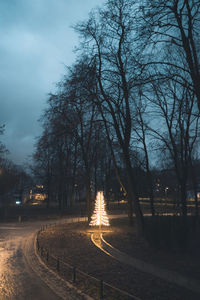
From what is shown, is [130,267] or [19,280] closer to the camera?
[19,280]

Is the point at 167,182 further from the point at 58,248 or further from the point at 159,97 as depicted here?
the point at 58,248

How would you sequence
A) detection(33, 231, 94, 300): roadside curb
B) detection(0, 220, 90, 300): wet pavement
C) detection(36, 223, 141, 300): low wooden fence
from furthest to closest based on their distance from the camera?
detection(0, 220, 90, 300): wet pavement
detection(33, 231, 94, 300): roadside curb
detection(36, 223, 141, 300): low wooden fence

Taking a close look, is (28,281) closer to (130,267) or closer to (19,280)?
(19,280)

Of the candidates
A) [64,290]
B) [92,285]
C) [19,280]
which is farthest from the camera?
[19,280]

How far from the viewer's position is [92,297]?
8.34 metres

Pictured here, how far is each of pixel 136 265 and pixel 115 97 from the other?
39.0ft

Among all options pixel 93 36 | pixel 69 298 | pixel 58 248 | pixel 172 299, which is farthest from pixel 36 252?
pixel 93 36

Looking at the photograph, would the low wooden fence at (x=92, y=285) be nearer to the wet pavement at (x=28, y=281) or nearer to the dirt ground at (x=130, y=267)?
the dirt ground at (x=130, y=267)

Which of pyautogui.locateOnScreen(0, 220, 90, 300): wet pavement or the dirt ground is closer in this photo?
the dirt ground

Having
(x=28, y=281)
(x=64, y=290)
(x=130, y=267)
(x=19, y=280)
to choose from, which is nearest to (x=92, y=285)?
(x=64, y=290)

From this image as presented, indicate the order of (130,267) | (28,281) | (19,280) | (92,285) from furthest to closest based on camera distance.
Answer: (130,267) < (19,280) < (28,281) < (92,285)

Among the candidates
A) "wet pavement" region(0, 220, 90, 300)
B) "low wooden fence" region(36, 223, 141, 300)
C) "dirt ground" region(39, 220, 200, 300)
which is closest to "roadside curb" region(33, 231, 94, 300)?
"wet pavement" region(0, 220, 90, 300)

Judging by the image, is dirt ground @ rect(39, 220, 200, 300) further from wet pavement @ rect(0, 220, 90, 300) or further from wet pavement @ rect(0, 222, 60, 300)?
wet pavement @ rect(0, 222, 60, 300)

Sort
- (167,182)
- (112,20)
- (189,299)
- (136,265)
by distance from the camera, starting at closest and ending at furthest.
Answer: (189,299)
(136,265)
(112,20)
(167,182)
